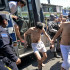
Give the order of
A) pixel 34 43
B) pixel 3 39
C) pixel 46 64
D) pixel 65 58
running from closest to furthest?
1. pixel 3 39
2. pixel 65 58
3. pixel 34 43
4. pixel 46 64

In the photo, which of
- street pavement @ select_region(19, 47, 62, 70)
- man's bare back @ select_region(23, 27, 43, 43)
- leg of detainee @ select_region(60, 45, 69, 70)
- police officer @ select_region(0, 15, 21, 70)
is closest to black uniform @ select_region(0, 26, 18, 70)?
police officer @ select_region(0, 15, 21, 70)

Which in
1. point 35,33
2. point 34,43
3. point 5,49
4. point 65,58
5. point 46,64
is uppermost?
point 5,49

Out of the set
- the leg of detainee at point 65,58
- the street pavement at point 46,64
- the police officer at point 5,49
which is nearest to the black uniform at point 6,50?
the police officer at point 5,49

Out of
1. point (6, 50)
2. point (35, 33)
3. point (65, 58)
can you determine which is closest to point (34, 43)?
point (35, 33)

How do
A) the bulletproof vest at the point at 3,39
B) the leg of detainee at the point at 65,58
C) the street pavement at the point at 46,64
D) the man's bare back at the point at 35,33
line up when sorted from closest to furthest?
the bulletproof vest at the point at 3,39, the leg of detainee at the point at 65,58, the man's bare back at the point at 35,33, the street pavement at the point at 46,64

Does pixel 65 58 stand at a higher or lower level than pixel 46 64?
higher

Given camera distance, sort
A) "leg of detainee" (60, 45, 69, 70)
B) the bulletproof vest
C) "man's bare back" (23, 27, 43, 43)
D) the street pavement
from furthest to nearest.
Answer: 1. the street pavement
2. "man's bare back" (23, 27, 43, 43)
3. "leg of detainee" (60, 45, 69, 70)
4. the bulletproof vest

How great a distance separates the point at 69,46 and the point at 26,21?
248 centimetres

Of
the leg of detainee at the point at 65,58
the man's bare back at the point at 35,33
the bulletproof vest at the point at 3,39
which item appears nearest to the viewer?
the bulletproof vest at the point at 3,39

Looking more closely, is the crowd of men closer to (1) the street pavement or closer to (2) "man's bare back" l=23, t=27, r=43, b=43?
(2) "man's bare back" l=23, t=27, r=43, b=43

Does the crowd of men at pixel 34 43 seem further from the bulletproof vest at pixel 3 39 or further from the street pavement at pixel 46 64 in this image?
the street pavement at pixel 46 64

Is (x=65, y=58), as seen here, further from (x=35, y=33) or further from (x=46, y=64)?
(x=46, y=64)

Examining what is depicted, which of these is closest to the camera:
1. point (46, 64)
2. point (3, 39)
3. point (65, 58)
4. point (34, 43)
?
point (3, 39)

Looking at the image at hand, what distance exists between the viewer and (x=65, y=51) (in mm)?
3375
